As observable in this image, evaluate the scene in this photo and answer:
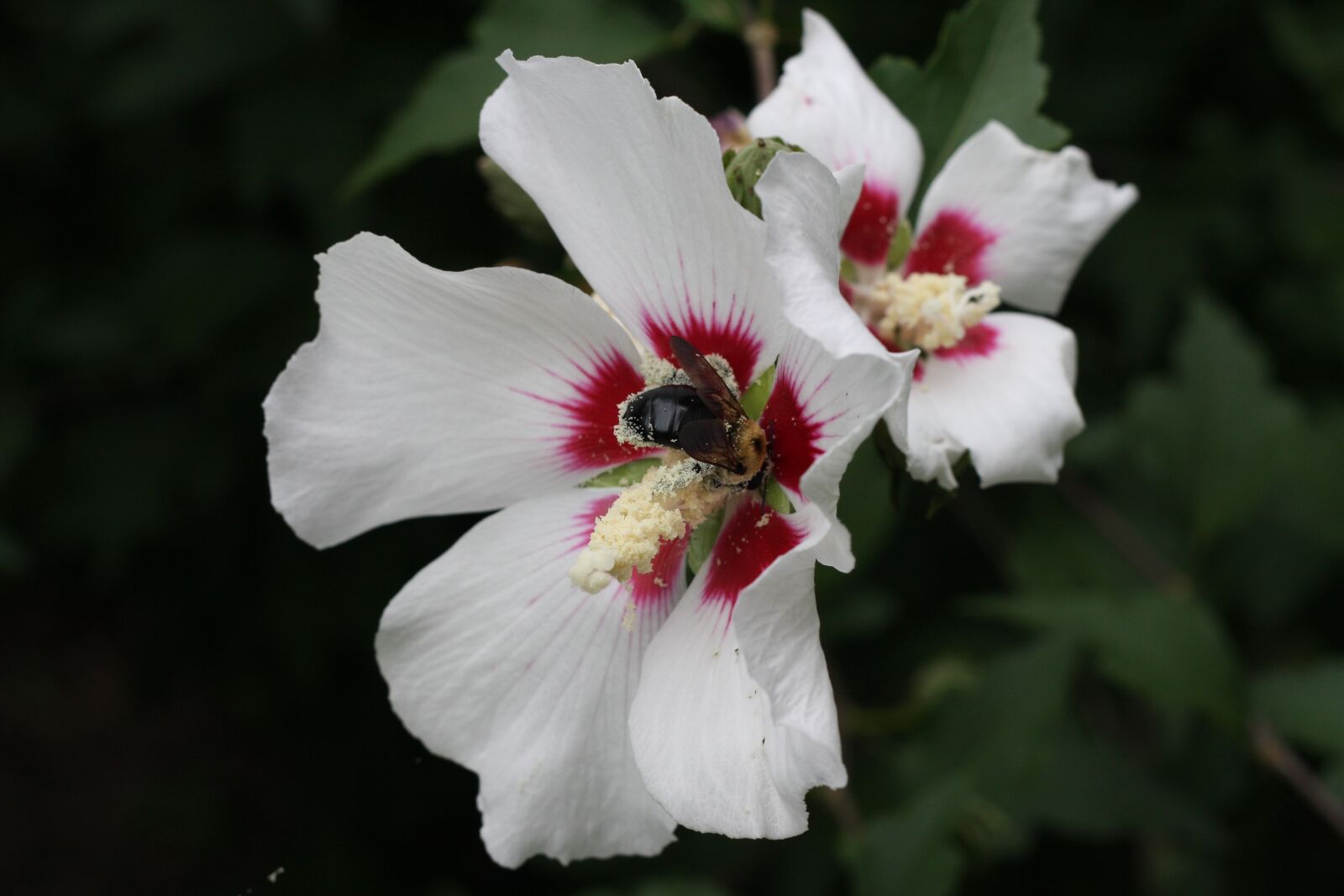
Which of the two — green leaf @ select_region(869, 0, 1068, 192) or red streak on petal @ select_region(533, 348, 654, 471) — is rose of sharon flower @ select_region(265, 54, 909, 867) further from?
green leaf @ select_region(869, 0, 1068, 192)

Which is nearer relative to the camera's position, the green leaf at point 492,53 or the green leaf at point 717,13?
the green leaf at point 492,53

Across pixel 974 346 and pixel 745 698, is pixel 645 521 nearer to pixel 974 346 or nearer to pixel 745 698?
pixel 745 698

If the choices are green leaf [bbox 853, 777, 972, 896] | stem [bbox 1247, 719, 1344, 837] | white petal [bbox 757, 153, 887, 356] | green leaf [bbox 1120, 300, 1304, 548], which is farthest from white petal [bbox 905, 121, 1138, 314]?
stem [bbox 1247, 719, 1344, 837]

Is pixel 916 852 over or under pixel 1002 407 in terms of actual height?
under

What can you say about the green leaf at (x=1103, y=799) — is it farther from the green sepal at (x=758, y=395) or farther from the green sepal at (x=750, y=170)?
the green sepal at (x=750, y=170)

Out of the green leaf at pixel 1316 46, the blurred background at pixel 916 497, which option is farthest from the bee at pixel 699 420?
the green leaf at pixel 1316 46

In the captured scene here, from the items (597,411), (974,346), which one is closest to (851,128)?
(974,346)
